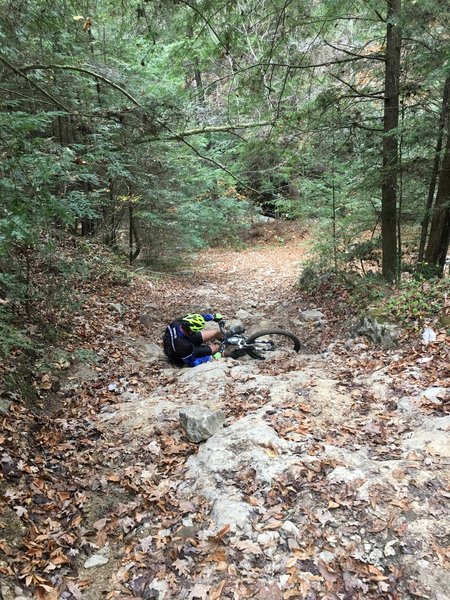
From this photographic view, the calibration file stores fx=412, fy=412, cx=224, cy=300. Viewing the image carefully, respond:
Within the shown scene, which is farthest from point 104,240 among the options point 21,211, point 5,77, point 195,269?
point 21,211

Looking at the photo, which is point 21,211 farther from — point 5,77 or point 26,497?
point 5,77

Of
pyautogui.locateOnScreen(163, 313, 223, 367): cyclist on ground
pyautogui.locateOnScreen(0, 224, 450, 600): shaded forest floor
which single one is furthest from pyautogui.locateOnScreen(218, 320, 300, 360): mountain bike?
pyautogui.locateOnScreen(0, 224, 450, 600): shaded forest floor

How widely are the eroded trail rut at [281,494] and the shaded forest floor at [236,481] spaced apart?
1 cm

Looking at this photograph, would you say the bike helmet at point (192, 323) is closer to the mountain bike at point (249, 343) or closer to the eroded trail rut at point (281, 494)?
the mountain bike at point (249, 343)

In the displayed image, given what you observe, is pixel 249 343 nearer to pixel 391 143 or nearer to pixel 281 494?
pixel 281 494

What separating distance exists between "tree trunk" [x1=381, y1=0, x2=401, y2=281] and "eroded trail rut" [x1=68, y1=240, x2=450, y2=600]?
3798 millimetres

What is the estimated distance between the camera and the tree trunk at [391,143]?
740 centimetres

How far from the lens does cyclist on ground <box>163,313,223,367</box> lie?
695 cm

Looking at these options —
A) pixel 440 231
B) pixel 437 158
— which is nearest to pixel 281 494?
pixel 440 231

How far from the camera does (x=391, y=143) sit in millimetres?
7781

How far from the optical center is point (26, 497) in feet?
11.7

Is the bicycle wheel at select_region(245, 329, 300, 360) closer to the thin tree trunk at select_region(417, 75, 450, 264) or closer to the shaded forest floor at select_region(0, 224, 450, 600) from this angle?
the shaded forest floor at select_region(0, 224, 450, 600)

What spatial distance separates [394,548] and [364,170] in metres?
7.09

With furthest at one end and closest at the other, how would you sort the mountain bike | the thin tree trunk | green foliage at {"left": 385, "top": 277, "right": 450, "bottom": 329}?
the mountain bike → the thin tree trunk → green foliage at {"left": 385, "top": 277, "right": 450, "bottom": 329}
